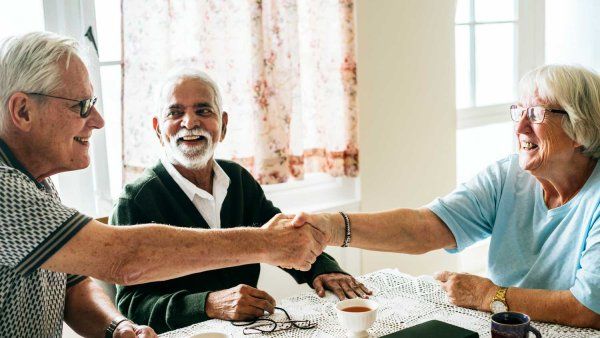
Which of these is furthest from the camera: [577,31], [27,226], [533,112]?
[577,31]

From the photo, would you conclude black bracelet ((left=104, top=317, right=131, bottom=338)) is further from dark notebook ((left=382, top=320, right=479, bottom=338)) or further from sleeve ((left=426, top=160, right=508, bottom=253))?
sleeve ((left=426, top=160, right=508, bottom=253))

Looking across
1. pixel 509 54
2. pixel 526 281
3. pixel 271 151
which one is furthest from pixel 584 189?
pixel 509 54

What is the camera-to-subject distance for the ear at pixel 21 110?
162 centimetres

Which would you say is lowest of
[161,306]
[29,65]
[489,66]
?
[161,306]

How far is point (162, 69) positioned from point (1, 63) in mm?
1097

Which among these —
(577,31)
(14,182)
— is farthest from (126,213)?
(577,31)

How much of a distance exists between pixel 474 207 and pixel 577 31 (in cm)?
344

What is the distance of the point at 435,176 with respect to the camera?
391 cm

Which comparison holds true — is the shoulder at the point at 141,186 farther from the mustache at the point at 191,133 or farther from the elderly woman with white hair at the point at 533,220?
the elderly woman with white hair at the point at 533,220

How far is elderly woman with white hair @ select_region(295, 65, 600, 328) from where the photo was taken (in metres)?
1.82

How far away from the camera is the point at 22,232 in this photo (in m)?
1.47

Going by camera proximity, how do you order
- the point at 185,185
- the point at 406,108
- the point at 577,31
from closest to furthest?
the point at 185,185
the point at 406,108
the point at 577,31

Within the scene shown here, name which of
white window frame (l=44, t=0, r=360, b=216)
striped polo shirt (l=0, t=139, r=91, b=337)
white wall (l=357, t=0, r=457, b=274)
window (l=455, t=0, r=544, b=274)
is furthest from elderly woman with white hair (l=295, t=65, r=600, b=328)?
window (l=455, t=0, r=544, b=274)

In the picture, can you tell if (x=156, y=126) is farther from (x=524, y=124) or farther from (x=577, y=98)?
(x=577, y=98)
